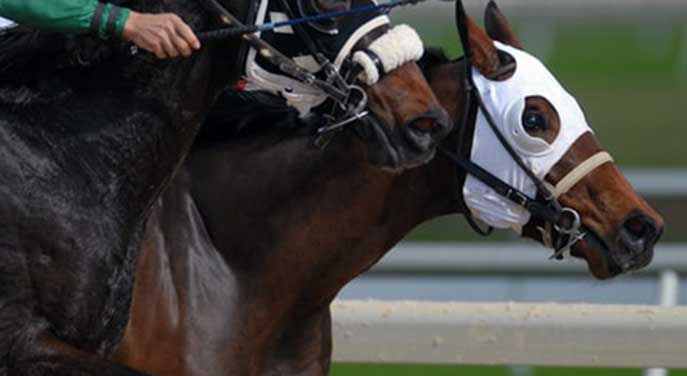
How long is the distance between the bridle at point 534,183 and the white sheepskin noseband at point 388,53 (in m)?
0.74

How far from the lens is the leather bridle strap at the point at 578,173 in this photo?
423 cm

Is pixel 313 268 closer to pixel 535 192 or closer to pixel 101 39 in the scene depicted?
pixel 535 192

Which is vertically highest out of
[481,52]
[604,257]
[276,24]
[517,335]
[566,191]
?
[276,24]

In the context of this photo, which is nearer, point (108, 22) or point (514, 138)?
point (108, 22)

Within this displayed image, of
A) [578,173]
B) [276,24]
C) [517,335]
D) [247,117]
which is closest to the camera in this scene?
[276,24]

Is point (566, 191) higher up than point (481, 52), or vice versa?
point (481, 52)

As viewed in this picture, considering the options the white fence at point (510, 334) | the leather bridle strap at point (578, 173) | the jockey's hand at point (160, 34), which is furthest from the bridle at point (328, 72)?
the white fence at point (510, 334)

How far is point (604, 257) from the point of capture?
427cm

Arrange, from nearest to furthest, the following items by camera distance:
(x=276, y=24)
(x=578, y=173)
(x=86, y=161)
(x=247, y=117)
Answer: (x=86, y=161), (x=276, y=24), (x=578, y=173), (x=247, y=117)

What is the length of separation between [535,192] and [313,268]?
59cm

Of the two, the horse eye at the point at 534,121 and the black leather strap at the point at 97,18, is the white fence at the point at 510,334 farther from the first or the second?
the black leather strap at the point at 97,18

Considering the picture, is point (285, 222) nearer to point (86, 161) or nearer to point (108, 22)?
point (86, 161)

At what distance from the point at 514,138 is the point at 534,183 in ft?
0.43

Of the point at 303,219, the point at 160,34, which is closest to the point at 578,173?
the point at 303,219
